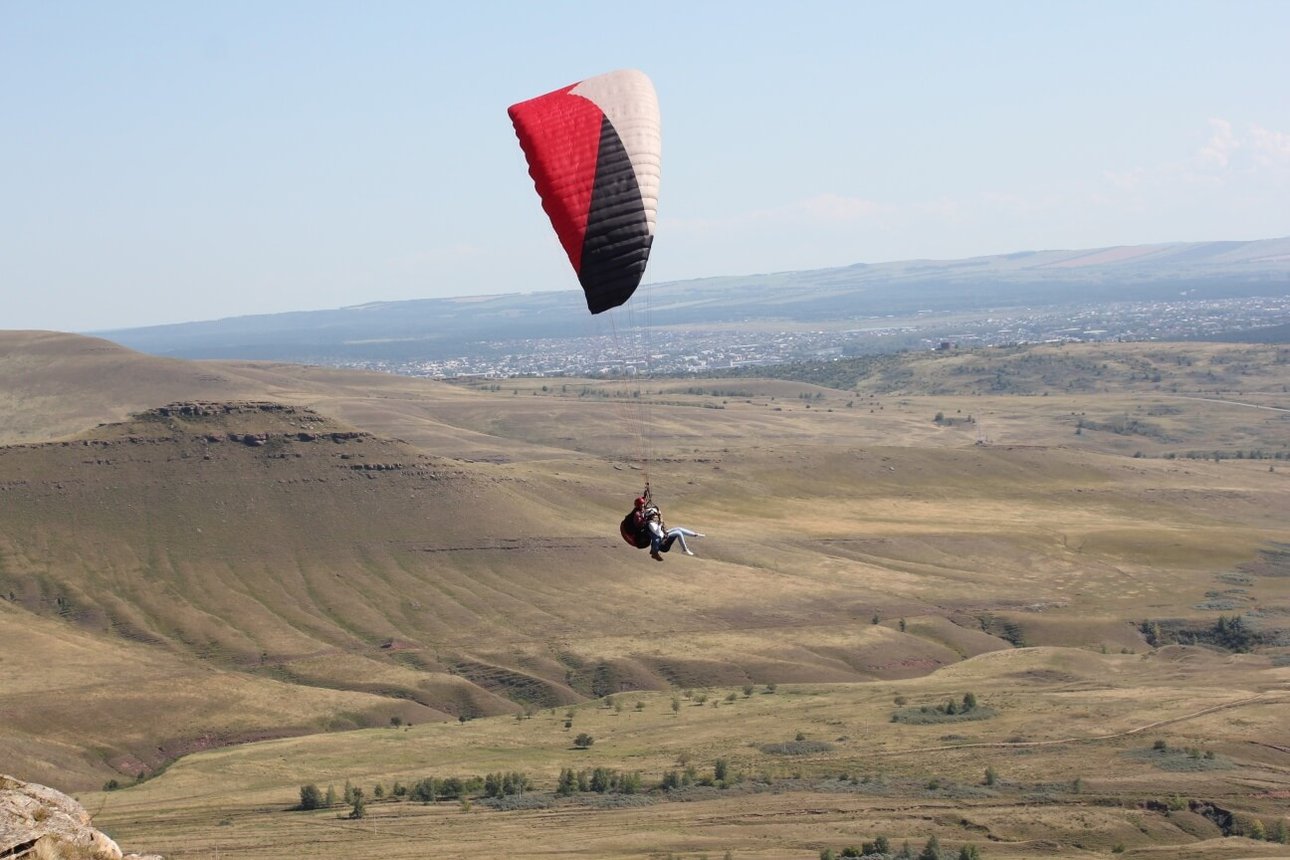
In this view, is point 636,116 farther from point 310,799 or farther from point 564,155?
point 310,799

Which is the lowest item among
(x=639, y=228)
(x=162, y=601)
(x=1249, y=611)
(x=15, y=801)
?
(x=1249, y=611)

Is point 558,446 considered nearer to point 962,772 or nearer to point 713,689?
point 713,689

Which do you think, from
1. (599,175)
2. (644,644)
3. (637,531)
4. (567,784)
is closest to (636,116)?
(599,175)

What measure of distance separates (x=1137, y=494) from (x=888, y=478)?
64.9 ft

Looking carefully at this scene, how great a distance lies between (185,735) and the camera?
66750 mm

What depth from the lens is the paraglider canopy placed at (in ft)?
93.4

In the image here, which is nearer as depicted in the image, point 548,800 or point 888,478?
point 548,800

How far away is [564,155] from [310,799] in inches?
1285

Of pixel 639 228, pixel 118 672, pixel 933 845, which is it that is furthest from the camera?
pixel 118 672

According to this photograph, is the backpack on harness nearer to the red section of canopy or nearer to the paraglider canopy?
the paraglider canopy

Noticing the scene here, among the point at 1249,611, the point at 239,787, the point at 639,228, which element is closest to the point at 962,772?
the point at 239,787

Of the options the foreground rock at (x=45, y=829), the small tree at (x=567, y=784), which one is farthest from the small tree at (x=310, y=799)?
the foreground rock at (x=45, y=829)

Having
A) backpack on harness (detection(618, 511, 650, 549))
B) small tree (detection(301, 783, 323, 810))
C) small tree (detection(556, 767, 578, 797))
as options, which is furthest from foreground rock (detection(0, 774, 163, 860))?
small tree (detection(556, 767, 578, 797))

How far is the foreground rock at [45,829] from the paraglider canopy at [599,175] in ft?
41.5
